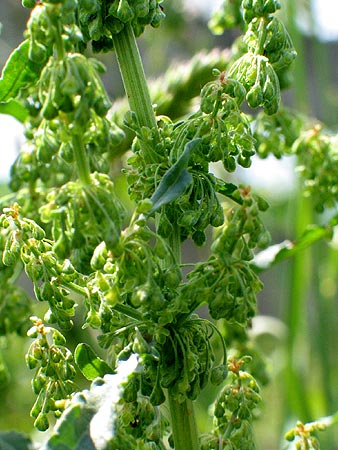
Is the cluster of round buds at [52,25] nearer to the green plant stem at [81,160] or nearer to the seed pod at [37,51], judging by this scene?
the seed pod at [37,51]

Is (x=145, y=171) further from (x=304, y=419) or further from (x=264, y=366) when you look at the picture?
(x=304, y=419)

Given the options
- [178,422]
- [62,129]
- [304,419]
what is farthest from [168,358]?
[304,419]

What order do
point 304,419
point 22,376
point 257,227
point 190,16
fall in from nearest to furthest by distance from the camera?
point 257,227 < point 304,419 < point 22,376 < point 190,16

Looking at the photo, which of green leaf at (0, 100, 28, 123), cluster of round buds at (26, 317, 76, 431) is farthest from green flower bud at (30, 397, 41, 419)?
green leaf at (0, 100, 28, 123)

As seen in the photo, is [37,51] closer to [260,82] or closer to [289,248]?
[260,82]

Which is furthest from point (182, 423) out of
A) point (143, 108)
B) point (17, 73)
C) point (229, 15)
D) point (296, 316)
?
point (296, 316)

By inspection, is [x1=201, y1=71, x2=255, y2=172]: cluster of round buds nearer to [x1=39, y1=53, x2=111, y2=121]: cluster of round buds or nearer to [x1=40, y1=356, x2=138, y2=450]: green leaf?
[x1=39, y1=53, x2=111, y2=121]: cluster of round buds
